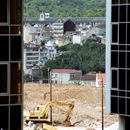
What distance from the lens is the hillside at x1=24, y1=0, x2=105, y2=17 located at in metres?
120

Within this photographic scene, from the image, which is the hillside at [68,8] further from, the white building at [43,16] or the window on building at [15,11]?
the window on building at [15,11]

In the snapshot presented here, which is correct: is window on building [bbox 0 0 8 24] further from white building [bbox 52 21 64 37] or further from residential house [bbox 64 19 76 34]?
residential house [bbox 64 19 76 34]

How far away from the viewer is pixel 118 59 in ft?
55.2

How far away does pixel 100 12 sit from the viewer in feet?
400

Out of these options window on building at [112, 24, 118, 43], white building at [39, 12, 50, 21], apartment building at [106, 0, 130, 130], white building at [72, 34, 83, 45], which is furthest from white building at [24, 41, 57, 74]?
window on building at [112, 24, 118, 43]

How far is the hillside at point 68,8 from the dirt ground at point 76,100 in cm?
4374

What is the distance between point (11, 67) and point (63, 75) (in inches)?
3006

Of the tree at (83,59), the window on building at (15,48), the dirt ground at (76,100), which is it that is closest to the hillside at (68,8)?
the tree at (83,59)

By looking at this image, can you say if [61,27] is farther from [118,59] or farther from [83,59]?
[118,59]

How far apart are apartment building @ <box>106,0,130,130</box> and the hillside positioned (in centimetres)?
10198

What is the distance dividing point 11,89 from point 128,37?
249 inches

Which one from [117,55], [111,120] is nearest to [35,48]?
[111,120]

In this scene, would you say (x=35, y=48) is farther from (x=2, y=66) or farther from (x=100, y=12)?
(x=2, y=66)

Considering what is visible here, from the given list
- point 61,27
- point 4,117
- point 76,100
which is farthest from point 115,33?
point 61,27
